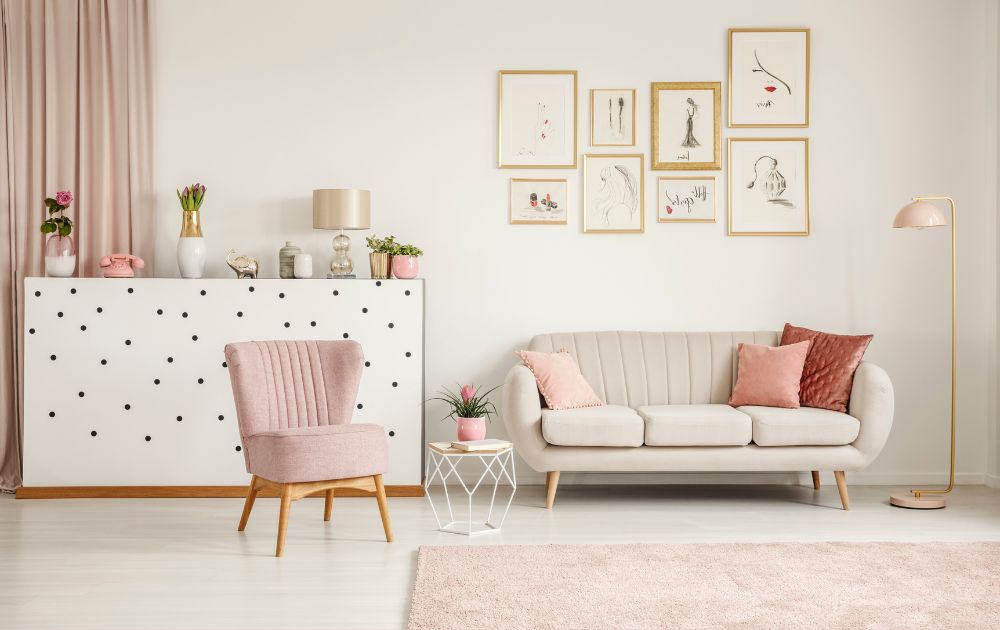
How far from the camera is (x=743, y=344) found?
4.76 metres

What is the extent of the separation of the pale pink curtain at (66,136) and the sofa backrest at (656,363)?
8.14ft

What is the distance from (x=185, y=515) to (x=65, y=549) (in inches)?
27.0

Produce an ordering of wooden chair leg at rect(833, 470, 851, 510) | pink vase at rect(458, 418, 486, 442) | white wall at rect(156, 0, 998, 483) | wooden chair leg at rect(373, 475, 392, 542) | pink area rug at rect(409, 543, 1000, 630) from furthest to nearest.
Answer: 1. white wall at rect(156, 0, 998, 483)
2. wooden chair leg at rect(833, 470, 851, 510)
3. pink vase at rect(458, 418, 486, 442)
4. wooden chair leg at rect(373, 475, 392, 542)
5. pink area rug at rect(409, 543, 1000, 630)

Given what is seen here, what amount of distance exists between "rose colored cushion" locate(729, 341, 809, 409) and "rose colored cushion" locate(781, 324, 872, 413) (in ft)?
0.19

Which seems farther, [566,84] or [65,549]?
[566,84]

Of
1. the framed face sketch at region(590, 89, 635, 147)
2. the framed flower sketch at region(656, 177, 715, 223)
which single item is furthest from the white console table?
the framed flower sketch at region(656, 177, 715, 223)

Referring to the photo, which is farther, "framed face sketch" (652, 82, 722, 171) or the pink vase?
"framed face sketch" (652, 82, 722, 171)

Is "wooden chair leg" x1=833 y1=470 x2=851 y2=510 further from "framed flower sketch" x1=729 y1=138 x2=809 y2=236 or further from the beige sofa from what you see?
"framed flower sketch" x1=729 y1=138 x2=809 y2=236

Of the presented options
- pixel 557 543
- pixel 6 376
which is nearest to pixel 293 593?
pixel 557 543

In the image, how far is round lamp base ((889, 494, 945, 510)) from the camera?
4.35m

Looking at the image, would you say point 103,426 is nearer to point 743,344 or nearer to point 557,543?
point 557,543

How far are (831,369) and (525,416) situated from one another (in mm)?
1598

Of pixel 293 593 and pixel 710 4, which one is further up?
pixel 710 4

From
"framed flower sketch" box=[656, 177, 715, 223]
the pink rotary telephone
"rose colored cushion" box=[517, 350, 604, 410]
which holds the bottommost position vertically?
"rose colored cushion" box=[517, 350, 604, 410]
